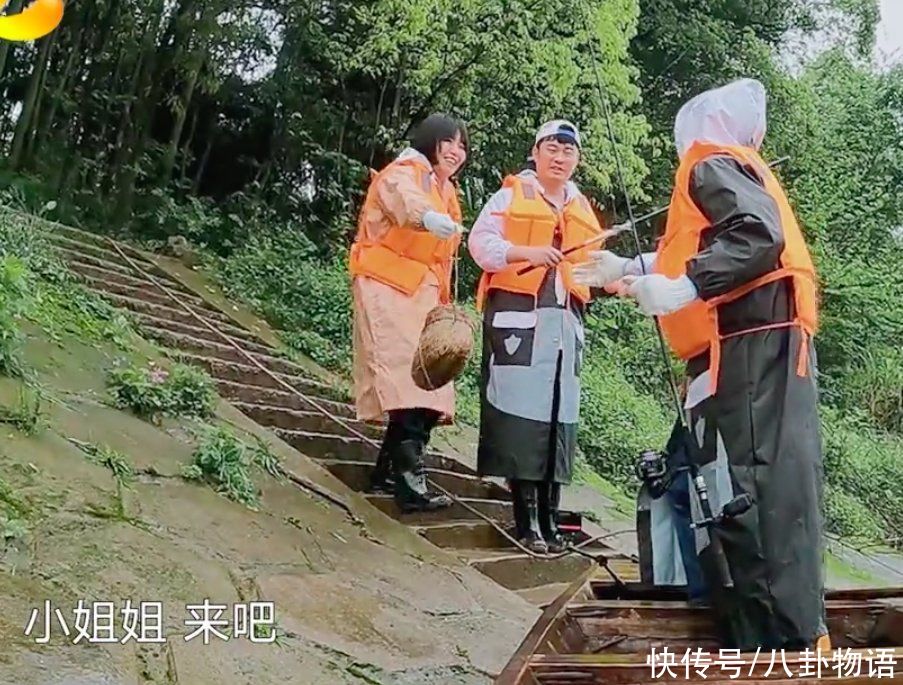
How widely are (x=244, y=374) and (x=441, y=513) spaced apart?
1666 millimetres

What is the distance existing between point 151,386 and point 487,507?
5.03ft

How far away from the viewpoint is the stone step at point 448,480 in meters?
4.20

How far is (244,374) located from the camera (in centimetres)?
518

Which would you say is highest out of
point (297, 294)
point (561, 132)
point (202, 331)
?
point (561, 132)

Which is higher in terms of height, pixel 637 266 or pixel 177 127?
pixel 177 127

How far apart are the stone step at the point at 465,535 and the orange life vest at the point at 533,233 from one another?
0.91 m

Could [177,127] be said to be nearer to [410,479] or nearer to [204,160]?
[204,160]

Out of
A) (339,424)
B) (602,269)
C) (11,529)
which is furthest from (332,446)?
(602,269)

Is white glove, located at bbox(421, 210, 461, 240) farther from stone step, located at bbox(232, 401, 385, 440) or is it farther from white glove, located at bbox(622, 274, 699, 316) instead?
white glove, located at bbox(622, 274, 699, 316)

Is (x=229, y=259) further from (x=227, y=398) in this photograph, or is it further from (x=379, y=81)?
(x=227, y=398)

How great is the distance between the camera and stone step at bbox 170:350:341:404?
503 centimetres

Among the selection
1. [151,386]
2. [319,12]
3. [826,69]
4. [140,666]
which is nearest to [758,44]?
[826,69]

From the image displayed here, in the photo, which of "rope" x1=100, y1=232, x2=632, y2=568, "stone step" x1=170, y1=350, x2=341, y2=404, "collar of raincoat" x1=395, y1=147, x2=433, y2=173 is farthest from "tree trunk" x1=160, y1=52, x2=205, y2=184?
"collar of raincoat" x1=395, y1=147, x2=433, y2=173

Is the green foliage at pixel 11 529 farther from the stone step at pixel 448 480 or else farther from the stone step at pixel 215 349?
the stone step at pixel 215 349
